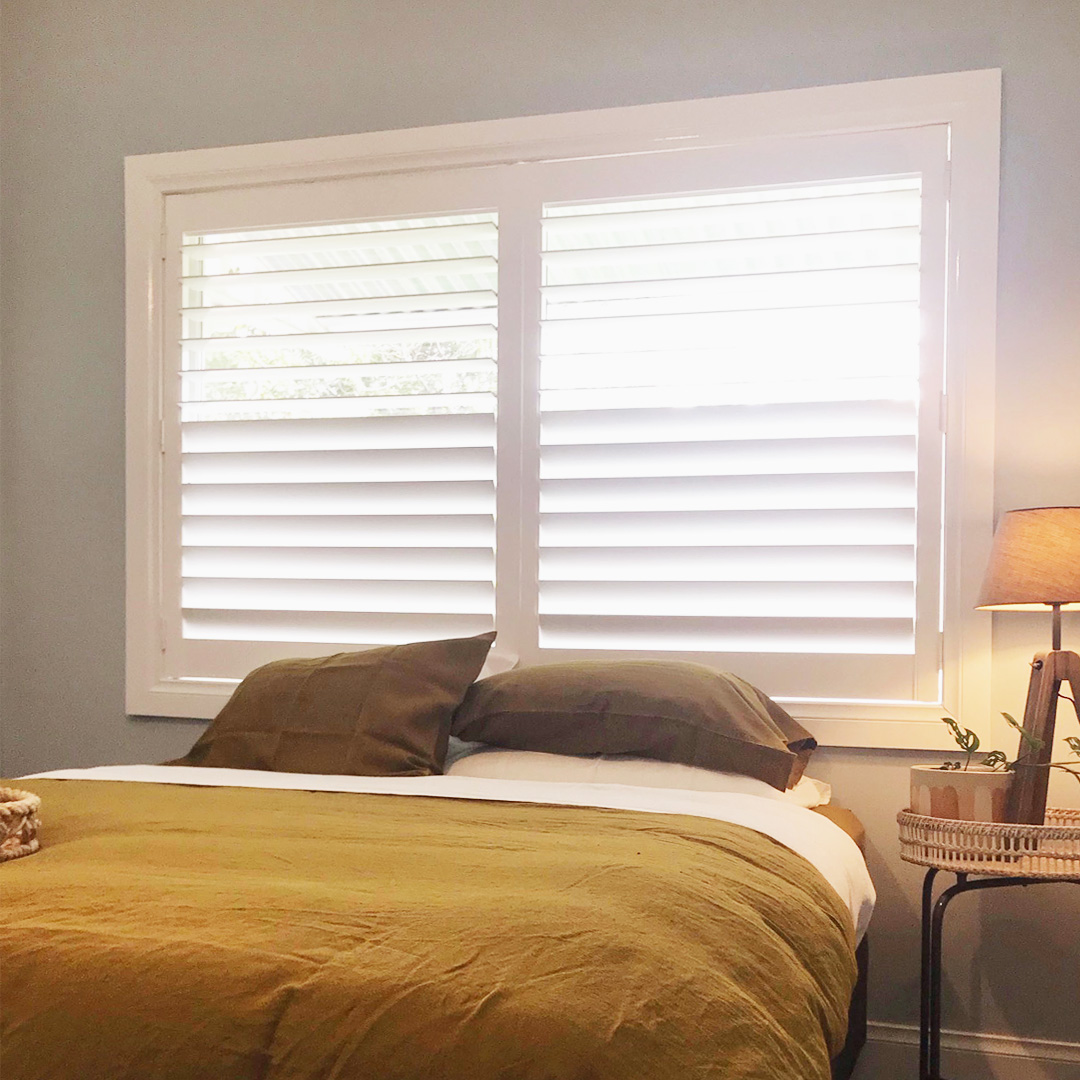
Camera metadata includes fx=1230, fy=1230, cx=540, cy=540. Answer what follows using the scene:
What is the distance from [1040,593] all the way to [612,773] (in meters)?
0.84

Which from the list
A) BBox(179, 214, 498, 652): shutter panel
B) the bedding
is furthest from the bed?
BBox(179, 214, 498, 652): shutter panel

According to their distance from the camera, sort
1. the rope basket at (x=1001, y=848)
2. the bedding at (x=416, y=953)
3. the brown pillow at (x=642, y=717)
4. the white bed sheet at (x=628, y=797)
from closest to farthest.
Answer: the bedding at (x=416, y=953) → the white bed sheet at (x=628, y=797) → the rope basket at (x=1001, y=848) → the brown pillow at (x=642, y=717)

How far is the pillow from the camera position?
225 cm

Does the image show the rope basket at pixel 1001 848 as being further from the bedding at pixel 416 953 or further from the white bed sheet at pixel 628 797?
the bedding at pixel 416 953

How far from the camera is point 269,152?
10.3ft

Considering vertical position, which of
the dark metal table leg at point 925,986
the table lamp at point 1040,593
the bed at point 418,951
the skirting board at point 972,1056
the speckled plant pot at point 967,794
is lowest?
the skirting board at point 972,1056

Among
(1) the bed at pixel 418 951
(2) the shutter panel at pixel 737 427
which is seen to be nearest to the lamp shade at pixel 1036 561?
(2) the shutter panel at pixel 737 427

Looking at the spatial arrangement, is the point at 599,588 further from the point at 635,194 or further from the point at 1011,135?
the point at 1011,135

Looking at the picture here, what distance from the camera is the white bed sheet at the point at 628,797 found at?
1872 mm

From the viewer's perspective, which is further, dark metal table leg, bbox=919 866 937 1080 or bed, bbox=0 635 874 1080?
dark metal table leg, bbox=919 866 937 1080

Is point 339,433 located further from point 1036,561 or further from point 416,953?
A: point 416,953

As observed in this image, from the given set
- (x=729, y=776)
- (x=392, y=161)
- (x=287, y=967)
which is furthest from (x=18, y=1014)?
(x=392, y=161)

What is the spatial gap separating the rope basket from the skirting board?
672 mm

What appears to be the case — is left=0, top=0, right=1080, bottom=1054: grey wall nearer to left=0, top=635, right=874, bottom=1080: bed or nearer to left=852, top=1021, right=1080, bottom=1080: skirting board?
left=852, top=1021, right=1080, bottom=1080: skirting board
